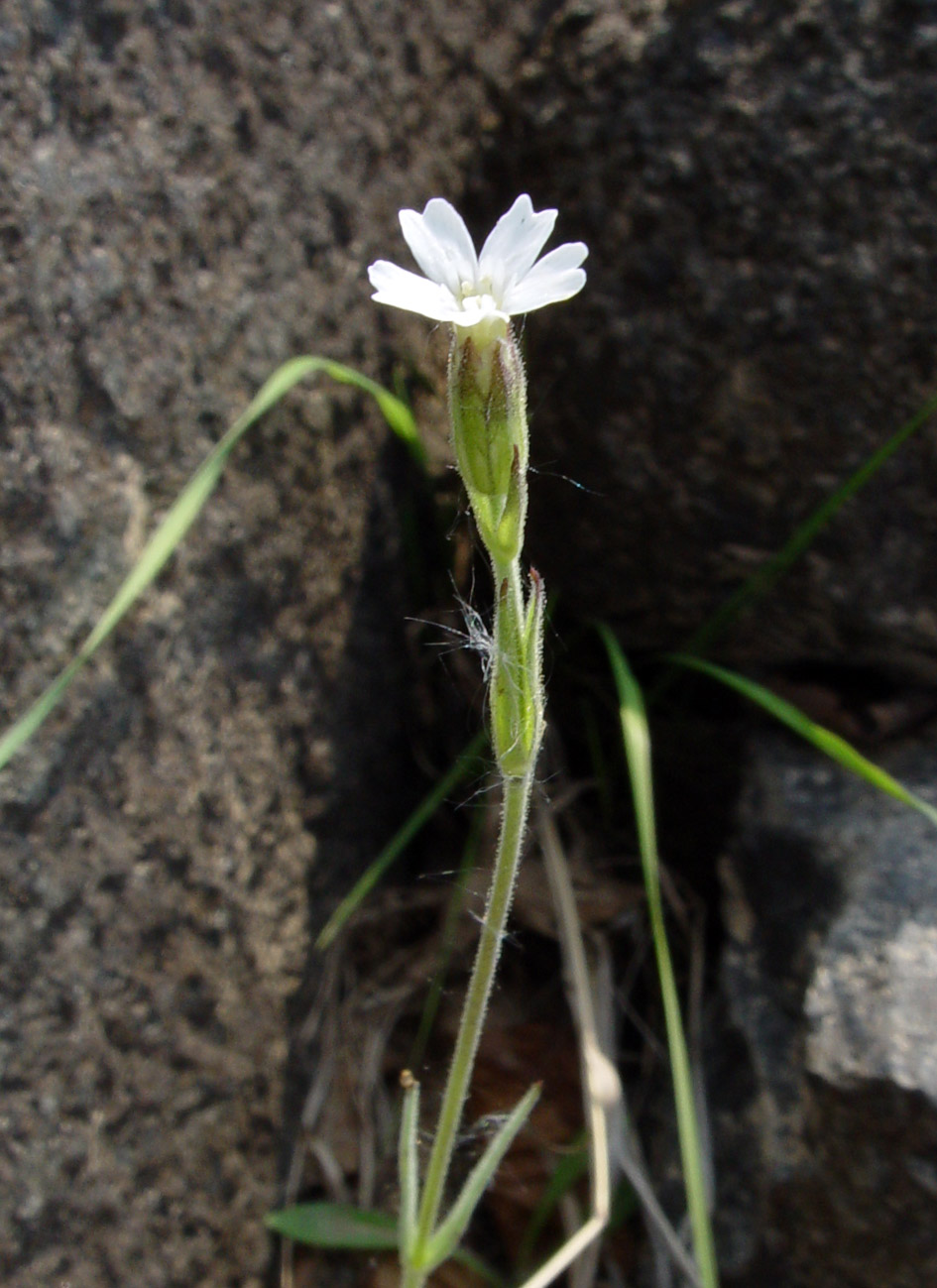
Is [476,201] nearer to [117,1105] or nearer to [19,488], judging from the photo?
[19,488]

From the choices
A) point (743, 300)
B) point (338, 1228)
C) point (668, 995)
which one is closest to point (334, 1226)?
point (338, 1228)

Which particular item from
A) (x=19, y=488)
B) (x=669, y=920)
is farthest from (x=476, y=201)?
(x=669, y=920)

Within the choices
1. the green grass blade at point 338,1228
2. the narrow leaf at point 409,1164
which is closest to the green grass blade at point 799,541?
the narrow leaf at point 409,1164

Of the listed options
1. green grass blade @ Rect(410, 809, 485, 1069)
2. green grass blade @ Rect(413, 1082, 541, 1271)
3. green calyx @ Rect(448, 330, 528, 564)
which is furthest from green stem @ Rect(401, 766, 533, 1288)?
green grass blade @ Rect(410, 809, 485, 1069)

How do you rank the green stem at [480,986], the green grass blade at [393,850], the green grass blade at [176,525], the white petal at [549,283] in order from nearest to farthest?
1. the white petal at [549,283]
2. the green stem at [480,986]
3. the green grass blade at [176,525]
4. the green grass blade at [393,850]

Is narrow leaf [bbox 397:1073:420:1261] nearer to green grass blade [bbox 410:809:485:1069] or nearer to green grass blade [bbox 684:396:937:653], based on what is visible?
green grass blade [bbox 410:809:485:1069]

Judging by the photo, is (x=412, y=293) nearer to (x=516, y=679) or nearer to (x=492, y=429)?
(x=492, y=429)

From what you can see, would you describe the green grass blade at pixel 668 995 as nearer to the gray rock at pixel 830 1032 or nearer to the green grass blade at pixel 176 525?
the gray rock at pixel 830 1032

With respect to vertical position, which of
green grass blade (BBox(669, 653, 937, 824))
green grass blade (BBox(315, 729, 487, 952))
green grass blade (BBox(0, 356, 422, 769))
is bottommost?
green grass blade (BBox(315, 729, 487, 952))
